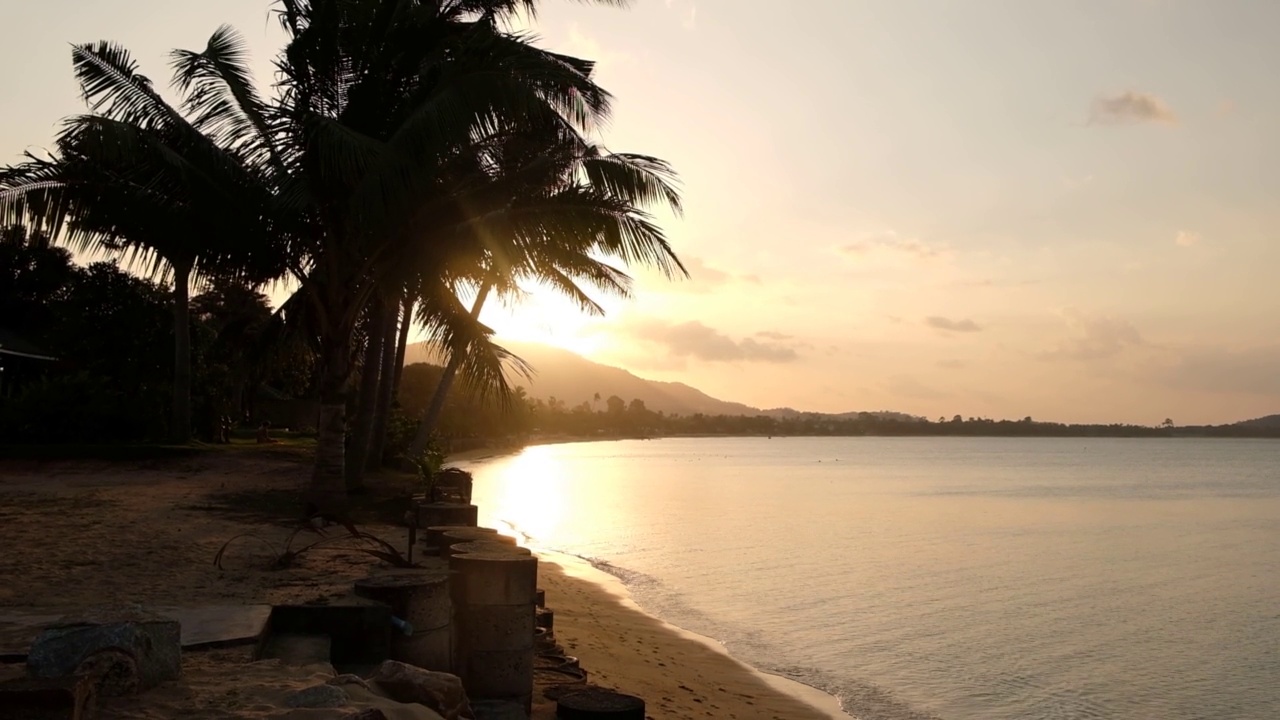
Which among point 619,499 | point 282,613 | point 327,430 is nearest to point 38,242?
point 327,430

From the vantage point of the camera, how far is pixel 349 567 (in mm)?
8664

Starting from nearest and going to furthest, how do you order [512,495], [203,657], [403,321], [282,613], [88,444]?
[203,657] < [282,613] < [88,444] < [403,321] < [512,495]

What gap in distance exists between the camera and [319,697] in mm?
4223

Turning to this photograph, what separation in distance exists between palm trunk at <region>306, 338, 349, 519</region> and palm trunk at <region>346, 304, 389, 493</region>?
11.7ft

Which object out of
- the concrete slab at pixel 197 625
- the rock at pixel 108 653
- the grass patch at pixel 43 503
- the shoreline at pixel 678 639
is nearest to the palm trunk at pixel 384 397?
the shoreline at pixel 678 639

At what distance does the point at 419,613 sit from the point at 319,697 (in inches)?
77.7

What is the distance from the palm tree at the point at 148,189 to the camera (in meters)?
13.0

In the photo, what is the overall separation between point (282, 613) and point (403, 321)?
59.8 ft

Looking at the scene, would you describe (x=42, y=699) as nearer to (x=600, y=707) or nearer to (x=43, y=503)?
(x=600, y=707)

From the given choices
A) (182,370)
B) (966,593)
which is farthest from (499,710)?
(182,370)

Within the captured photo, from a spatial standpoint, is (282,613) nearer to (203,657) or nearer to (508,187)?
(203,657)

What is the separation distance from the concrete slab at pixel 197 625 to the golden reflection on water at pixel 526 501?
56.6ft

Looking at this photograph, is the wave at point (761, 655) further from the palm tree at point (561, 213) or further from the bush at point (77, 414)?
the bush at point (77, 414)

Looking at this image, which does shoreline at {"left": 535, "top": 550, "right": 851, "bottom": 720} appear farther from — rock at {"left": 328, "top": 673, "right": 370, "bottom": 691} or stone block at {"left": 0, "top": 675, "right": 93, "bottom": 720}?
stone block at {"left": 0, "top": 675, "right": 93, "bottom": 720}
